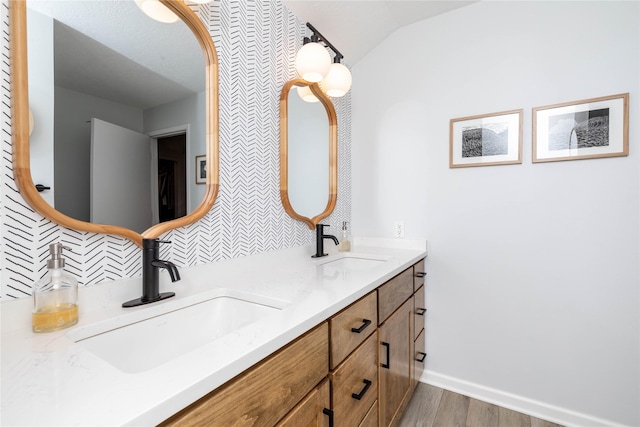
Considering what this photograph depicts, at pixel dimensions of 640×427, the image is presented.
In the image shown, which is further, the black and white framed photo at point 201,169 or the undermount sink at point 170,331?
the black and white framed photo at point 201,169

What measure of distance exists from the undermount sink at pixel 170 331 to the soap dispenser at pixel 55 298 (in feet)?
0.17

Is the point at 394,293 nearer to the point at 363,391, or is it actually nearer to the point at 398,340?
the point at 398,340

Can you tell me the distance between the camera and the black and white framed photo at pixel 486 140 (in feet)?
5.59

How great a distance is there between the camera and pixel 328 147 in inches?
78.1

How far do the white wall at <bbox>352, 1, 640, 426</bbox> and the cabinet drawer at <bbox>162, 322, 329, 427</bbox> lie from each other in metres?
1.35

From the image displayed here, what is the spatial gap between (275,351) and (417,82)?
191 cm

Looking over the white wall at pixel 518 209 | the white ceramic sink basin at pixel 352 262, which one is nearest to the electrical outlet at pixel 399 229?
the white wall at pixel 518 209

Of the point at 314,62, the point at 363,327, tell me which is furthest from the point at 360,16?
the point at 363,327

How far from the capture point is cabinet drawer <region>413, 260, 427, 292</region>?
68.4 inches

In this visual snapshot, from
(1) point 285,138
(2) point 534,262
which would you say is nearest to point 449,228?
(2) point 534,262

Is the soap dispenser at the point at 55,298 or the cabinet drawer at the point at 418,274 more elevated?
the soap dispenser at the point at 55,298

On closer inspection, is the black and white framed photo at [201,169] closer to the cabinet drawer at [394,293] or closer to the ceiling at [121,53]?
the ceiling at [121,53]

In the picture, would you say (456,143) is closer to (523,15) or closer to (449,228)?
(449,228)

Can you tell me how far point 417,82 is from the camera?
1.99 m
